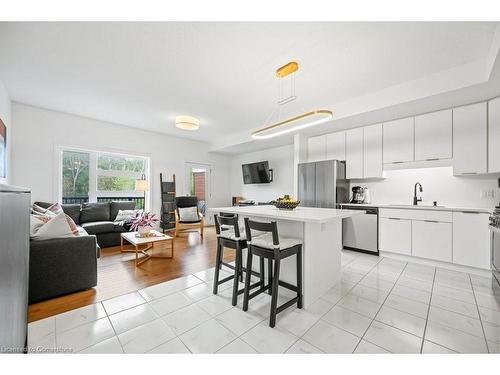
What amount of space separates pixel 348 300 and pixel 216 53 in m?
2.94

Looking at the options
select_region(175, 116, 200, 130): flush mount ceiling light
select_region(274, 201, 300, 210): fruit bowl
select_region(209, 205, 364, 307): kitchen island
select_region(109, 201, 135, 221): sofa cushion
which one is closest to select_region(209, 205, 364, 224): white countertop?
select_region(209, 205, 364, 307): kitchen island

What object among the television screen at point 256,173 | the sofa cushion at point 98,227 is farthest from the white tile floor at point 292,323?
the television screen at point 256,173

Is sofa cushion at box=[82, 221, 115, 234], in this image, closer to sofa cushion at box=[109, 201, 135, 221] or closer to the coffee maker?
sofa cushion at box=[109, 201, 135, 221]

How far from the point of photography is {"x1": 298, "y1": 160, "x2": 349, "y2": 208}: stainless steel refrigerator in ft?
12.8

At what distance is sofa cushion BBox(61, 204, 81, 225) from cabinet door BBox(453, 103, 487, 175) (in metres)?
6.44

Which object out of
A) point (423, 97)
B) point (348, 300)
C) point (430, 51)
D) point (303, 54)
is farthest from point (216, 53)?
point (348, 300)

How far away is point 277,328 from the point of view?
1.66m

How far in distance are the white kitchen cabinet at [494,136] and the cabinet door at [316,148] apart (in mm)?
2320

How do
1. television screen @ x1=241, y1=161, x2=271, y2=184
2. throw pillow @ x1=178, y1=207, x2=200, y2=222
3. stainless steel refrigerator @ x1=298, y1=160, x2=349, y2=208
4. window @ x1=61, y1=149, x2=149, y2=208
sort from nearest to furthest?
stainless steel refrigerator @ x1=298, y1=160, x2=349, y2=208, window @ x1=61, y1=149, x2=149, y2=208, throw pillow @ x1=178, y1=207, x2=200, y2=222, television screen @ x1=241, y1=161, x2=271, y2=184

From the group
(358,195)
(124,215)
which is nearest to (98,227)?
(124,215)

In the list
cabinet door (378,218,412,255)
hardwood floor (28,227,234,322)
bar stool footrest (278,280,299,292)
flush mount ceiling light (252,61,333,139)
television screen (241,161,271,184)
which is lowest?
hardwood floor (28,227,234,322)

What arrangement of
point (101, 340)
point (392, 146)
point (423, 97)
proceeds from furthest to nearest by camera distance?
point (392, 146) → point (423, 97) → point (101, 340)

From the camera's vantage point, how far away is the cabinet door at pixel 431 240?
2.88 m
